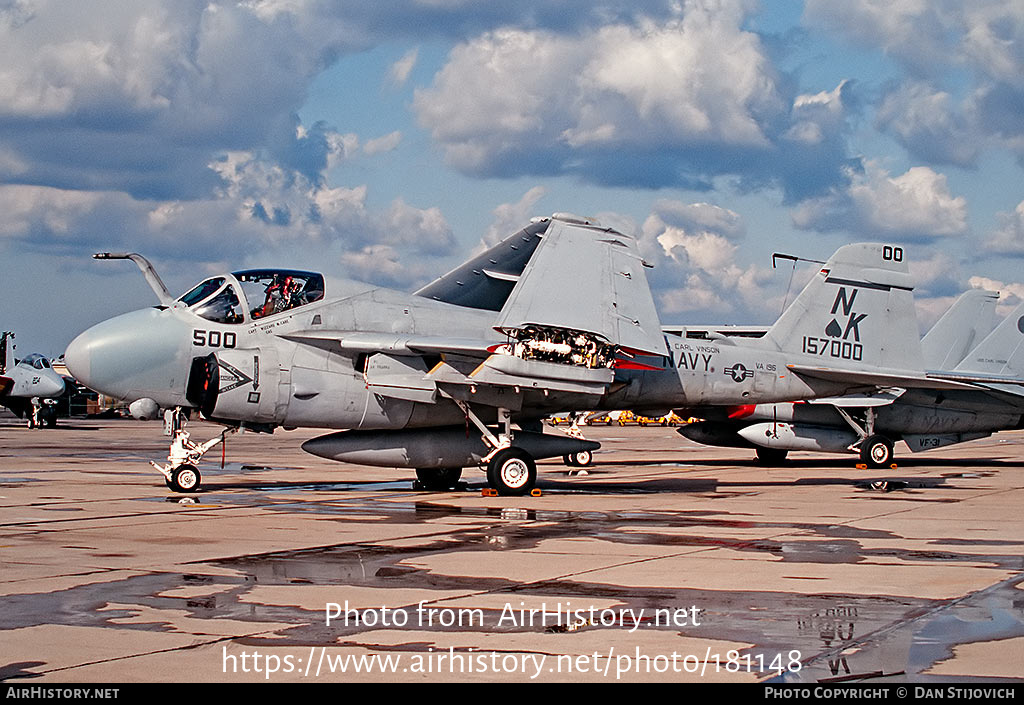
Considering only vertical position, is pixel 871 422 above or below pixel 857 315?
below

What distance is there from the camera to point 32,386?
4322 centimetres

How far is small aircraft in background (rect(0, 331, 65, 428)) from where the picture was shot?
42.5 meters

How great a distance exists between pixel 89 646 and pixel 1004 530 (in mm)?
9471

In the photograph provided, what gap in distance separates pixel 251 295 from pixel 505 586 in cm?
839

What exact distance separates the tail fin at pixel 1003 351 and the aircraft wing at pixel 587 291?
15424mm

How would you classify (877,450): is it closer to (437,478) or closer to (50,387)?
(437,478)

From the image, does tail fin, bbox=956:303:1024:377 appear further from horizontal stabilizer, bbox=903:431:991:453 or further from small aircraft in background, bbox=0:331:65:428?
small aircraft in background, bbox=0:331:65:428

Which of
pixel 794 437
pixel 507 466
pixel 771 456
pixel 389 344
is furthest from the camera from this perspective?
pixel 771 456

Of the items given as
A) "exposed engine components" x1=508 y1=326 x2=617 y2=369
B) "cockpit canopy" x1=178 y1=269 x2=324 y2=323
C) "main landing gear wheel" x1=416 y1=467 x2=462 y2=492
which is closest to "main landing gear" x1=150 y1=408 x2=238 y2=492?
"cockpit canopy" x1=178 y1=269 x2=324 y2=323

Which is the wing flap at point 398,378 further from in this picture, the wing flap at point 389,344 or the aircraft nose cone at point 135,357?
the aircraft nose cone at point 135,357

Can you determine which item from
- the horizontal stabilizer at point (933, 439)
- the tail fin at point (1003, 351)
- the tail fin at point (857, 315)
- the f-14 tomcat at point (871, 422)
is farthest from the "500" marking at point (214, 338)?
the tail fin at point (1003, 351)

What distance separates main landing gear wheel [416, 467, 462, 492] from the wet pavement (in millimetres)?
698

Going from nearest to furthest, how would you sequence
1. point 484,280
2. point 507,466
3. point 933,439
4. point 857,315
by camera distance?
point 507,466, point 484,280, point 857,315, point 933,439

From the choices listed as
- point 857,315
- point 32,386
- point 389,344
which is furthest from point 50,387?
point 857,315
